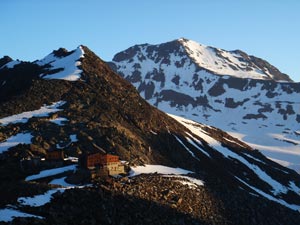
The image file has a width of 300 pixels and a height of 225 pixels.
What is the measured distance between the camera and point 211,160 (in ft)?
388

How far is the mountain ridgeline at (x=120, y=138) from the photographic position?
84.8 metres

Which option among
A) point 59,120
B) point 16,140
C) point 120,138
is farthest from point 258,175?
point 16,140

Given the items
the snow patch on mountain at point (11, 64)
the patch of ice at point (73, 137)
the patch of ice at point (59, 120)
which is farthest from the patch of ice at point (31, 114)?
the snow patch on mountain at point (11, 64)

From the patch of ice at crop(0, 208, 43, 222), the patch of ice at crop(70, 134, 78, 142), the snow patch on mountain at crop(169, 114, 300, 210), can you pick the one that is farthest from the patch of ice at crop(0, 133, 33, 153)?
the snow patch on mountain at crop(169, 114, 300, 210)

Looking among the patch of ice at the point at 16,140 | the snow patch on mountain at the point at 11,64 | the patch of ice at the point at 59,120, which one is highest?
the snow patch on mountain at the point at 11,64

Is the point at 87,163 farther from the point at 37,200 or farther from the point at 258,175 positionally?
the point at 258,175

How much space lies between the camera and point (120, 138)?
9625cm

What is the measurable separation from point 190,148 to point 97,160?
45988 mm

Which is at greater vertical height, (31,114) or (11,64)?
(11,64)

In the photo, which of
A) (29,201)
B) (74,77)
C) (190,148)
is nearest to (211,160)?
(190,148)

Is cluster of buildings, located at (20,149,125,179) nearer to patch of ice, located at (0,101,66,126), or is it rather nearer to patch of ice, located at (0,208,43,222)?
patch of ice, located at (0,101,66,126)

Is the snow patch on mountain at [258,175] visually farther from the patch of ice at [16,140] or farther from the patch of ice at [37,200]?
the patch of ice at [37,200]

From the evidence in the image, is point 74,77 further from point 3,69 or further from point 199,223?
point 199,223

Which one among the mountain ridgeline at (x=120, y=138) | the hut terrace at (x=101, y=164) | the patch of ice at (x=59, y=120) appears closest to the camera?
the hut terrace at (x=101, y=164)
